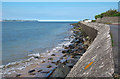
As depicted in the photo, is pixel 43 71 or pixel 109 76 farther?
pixel 43 71

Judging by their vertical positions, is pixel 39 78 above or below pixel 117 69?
below

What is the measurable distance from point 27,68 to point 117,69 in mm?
5430

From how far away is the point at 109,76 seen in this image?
1.38m

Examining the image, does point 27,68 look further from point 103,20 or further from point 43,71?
point 103,20

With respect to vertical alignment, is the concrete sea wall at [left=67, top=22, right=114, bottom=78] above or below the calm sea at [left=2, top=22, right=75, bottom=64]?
above

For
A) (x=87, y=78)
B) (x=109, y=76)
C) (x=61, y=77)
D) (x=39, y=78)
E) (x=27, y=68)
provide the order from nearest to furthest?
(x=109, y=76) < (x=87, y=78) < (x=61, y=77) < (x=39, y=78) < (x=27, y=68)

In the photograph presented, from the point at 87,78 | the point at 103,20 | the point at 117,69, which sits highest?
the point at 103,20

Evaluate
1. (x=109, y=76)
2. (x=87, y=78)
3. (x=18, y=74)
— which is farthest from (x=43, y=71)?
(x=109, y=76)

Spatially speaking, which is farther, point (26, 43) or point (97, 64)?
point (26, 43)

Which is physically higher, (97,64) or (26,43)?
(97,64)

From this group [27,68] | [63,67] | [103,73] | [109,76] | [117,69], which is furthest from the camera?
[27,68]

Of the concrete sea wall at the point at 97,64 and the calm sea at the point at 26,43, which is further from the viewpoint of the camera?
the calm sea at the point at 26,43

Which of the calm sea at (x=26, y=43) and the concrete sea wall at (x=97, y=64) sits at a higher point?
the concrete sea wall at (x=97, y=64)

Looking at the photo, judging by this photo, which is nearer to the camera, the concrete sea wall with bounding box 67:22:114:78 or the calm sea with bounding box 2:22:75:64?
the concrete sea wall with bounding box 67:22:114:78
